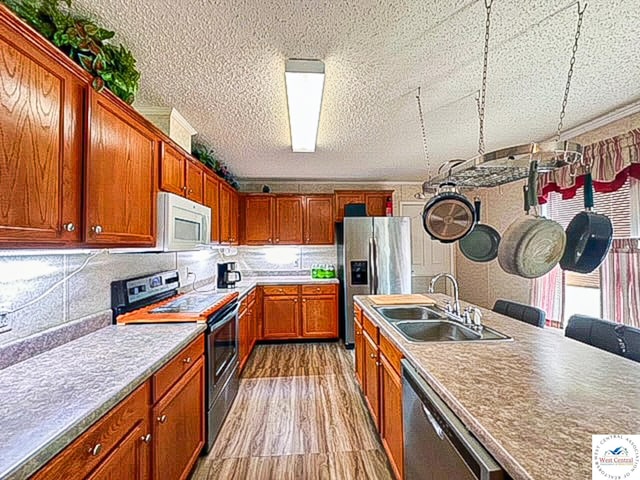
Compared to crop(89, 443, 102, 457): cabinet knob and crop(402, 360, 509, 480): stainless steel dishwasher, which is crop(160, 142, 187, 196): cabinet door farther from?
crop(402, 360, 509, 480): stainless steel dishwasher

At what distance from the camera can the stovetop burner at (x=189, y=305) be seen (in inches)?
95.6

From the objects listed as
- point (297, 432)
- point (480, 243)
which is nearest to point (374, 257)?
point (480, 243)

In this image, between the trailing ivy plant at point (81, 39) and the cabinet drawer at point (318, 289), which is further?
the cabinet drawer at point (318, 289)

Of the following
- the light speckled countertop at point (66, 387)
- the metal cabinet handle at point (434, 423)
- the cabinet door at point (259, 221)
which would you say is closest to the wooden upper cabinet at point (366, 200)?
the cabinet door at point (259, 221)

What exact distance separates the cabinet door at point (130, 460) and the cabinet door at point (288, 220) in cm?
384

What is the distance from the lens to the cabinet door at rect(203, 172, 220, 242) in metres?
3.36

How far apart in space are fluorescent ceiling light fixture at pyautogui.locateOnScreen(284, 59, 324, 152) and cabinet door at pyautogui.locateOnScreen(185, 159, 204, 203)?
2.97 feet

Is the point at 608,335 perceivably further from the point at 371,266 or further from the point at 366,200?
the point at 366,200

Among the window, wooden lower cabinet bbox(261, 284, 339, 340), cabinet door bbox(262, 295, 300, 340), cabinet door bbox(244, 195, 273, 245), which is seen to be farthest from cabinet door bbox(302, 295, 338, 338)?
the window

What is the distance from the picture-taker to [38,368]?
137 centimetres

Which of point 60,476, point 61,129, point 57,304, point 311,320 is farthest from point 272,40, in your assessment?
point 311,320

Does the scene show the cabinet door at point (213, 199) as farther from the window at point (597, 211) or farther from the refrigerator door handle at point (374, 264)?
the window at point (597, 211)

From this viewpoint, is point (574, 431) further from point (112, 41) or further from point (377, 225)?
point (377, 225)

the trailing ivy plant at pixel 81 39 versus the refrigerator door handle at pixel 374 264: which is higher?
the trailing ivy plant at pixel 81 39
